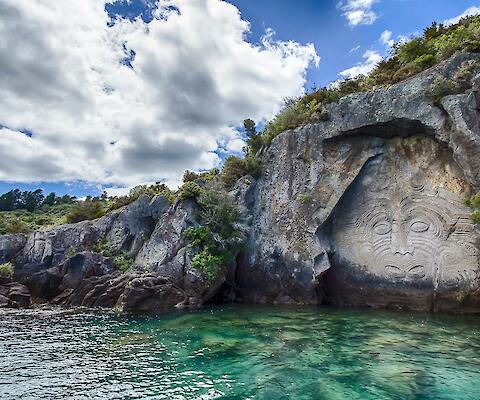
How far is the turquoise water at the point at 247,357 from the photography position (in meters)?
9.92

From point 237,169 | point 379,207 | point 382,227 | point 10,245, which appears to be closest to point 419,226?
point 382,227

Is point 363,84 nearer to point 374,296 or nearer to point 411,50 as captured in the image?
point 411,50

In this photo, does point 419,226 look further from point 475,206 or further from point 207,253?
point 207,253

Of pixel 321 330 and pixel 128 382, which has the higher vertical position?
pixel 321 330

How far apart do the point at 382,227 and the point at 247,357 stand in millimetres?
13911

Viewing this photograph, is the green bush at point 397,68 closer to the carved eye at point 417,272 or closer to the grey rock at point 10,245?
the carved eye at point 417,272

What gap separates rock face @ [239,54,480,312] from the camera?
2078 cm

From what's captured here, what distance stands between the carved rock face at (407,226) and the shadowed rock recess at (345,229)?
62 mm

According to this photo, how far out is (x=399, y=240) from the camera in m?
22.5

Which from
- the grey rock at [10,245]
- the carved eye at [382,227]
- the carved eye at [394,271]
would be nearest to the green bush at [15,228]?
the grey rock at [10,245]

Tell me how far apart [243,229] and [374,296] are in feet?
33.4

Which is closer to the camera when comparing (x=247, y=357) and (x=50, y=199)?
(x=247, y=357)

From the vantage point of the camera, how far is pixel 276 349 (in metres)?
13.7

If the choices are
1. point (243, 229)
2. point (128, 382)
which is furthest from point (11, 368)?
point (243, 229)
